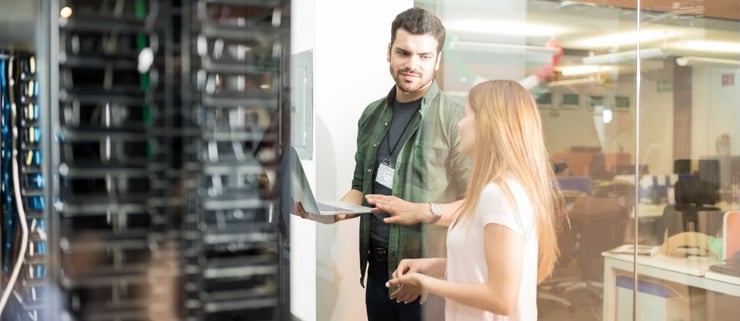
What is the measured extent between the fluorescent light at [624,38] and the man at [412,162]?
0.34 m

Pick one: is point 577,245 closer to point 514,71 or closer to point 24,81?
point 514,71

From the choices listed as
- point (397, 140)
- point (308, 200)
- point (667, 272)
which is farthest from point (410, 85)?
point (667, 272)

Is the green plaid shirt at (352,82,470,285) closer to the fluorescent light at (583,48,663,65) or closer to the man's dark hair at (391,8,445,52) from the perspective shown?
the man's dark hair at (391,8,445,52)

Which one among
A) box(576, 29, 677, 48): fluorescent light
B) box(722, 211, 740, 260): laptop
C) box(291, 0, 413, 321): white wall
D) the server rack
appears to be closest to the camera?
the server rack

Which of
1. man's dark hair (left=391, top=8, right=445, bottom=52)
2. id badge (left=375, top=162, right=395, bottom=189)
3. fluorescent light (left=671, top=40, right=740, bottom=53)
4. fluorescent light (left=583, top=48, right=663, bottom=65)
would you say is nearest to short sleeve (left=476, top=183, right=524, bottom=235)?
id badge (left=375, top=162, right=395, bottom=189)

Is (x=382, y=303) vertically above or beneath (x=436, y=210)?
beneath

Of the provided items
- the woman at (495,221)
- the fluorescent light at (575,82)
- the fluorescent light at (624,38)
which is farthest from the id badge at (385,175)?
the fluorescent light at (624,38)

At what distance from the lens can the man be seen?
3.36ft

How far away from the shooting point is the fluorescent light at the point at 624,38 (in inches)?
47.8

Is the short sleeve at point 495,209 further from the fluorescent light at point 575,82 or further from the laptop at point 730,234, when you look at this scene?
the laptop at point 730,234

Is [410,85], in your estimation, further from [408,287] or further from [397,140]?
[408,287]

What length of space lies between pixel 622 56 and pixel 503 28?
1.00 ft

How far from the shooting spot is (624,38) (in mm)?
1259

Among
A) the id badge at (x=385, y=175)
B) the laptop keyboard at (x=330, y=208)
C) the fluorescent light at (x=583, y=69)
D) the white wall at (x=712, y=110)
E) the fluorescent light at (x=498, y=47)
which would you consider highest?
the fluorescent light at (x=498, y=47)
